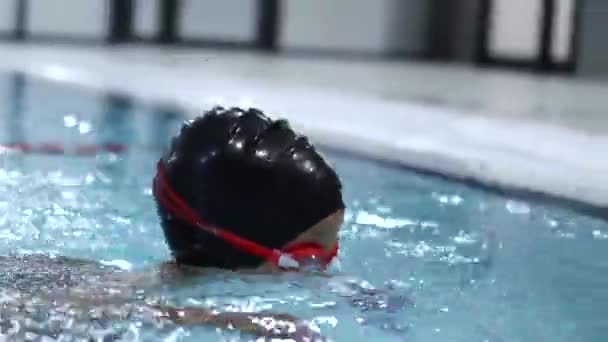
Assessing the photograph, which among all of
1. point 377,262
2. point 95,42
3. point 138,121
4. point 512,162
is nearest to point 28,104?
point 138,121

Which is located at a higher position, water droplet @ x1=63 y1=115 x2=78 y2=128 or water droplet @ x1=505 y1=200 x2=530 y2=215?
water droplet @ x1=505 y1=200 x2=530 y2=215

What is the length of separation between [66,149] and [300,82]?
3901 mm

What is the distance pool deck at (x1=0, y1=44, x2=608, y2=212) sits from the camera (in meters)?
3.59

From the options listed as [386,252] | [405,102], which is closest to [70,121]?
[405,102]

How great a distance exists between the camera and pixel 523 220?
2703 millimetres

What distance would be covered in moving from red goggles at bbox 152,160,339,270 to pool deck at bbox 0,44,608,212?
4.38ft

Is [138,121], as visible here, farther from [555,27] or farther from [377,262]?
[555,27]

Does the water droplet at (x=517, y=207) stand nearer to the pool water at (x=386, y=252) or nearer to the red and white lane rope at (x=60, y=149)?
the pool water at (x=386, y=252)

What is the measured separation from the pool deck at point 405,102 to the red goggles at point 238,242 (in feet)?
4.38

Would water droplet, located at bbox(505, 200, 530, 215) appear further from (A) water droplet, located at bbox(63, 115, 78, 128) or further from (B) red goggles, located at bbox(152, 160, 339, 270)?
(A) water droplet, located at bbox(63, 115, 78, 128)

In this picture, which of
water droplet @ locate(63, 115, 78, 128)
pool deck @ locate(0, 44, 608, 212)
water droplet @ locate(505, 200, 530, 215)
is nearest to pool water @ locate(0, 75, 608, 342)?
water droplet @ locate(505, 200, 530, 215)

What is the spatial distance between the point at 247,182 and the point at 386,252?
54 centimetres

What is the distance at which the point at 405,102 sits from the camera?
241 inches

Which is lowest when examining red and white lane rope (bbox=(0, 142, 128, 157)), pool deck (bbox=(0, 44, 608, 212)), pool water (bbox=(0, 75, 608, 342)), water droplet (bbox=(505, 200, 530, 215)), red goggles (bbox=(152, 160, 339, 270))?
pool deck (bbox=(0, 44, 608, 212))
